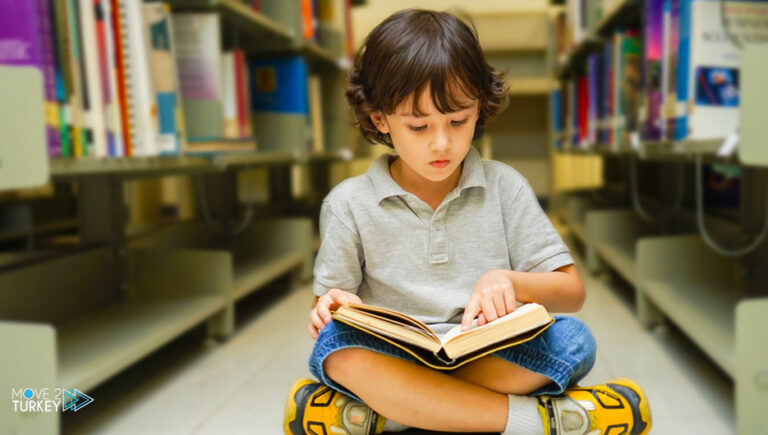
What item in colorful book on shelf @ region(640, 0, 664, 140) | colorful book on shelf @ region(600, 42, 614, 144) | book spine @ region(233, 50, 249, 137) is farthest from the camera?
colorful book on shelf @ region(600, 42, 614, 144)

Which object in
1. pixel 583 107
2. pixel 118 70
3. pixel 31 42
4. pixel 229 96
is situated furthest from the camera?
pixel 583 107

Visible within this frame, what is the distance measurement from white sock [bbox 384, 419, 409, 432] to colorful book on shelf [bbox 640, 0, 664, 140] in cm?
104

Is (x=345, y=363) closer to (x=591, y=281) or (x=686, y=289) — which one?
(x=686, y=289)

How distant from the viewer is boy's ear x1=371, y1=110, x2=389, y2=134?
0.85 m

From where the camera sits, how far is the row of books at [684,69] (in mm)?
1285

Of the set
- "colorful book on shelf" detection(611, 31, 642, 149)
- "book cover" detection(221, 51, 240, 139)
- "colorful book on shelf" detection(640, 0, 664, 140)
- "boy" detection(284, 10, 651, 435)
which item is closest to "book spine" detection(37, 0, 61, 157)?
"boy" detection(284, 10, 651, 435)

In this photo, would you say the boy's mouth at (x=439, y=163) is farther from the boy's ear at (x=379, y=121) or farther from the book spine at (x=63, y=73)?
the book spine at (x=63, y=73)

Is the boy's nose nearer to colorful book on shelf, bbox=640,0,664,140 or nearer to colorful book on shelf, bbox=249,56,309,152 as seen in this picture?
colorful book on shelf, bbox=640,0,664,140

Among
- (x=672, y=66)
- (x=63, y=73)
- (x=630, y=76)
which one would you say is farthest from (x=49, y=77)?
(x=630, y=76)

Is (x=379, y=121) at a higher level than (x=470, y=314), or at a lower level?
higher

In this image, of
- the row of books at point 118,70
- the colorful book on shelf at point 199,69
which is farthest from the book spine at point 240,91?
the colorful book on shelf at point 199,69

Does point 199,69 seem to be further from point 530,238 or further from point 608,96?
point 608,96

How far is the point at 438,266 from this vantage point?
33.2 inches

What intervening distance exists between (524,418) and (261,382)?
66 cm
